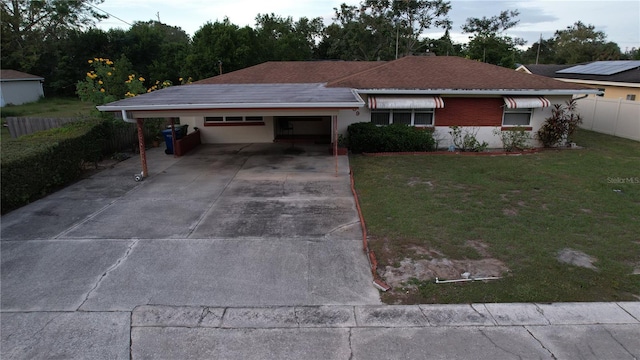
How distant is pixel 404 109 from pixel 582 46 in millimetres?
46913

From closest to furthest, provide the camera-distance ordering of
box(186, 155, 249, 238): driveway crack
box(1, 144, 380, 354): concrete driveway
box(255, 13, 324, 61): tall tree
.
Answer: box(1, 144, 380, 354): concrete driveway → box(186, 155, 249, 238): driveway crack → box(255, 13, 324, 61): tall tree

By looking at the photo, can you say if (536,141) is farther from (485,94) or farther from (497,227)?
(497,227)

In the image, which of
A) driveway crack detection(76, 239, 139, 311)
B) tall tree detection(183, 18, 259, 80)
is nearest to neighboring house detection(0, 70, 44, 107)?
tall tree detection(183, 18, 259, 80)

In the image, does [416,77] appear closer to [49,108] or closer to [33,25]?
[49,108]

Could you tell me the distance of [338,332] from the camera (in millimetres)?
4828

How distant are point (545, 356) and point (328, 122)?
45.7 ft

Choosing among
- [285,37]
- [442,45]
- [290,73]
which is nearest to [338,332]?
[290,73]

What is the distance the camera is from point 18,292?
5.74m

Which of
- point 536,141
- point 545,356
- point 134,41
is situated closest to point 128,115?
point 545,356

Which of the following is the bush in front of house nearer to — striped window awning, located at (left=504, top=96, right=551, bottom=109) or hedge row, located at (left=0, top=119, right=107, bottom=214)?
striped window awning, located at (left=504, top=96, right=551, bottom=109)

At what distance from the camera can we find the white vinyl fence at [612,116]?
17.0 meters

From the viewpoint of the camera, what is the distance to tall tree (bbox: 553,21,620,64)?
153ft

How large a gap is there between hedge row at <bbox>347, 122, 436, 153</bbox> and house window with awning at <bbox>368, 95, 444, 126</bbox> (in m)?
0.67

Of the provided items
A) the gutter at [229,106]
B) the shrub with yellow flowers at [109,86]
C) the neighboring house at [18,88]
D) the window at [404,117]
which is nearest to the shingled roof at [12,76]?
the neighboring house at [18,88]
